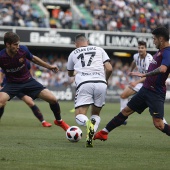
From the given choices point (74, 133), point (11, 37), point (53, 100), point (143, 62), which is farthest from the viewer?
point (143, 62)

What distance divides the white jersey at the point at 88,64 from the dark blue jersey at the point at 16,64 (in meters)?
1.46

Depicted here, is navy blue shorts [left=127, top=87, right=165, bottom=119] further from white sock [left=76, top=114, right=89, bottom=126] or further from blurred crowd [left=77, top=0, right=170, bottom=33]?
→ blurred crowd [left=77, top=0, right=170, bottom=33]

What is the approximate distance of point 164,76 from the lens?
10508 millimetres

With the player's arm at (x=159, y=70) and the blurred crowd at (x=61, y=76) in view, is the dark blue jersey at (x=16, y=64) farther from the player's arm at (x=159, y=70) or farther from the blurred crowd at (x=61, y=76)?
the blurred crowd at (x=61, y=76)

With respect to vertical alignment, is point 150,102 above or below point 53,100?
above

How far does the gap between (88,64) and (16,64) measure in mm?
1983

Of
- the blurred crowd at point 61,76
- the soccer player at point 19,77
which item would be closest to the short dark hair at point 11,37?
the soccer player at point 19,77

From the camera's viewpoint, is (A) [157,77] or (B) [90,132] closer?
(B) [90,132]

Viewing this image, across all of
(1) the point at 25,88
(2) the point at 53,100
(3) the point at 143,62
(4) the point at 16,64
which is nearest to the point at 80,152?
(2) the point at 53,100

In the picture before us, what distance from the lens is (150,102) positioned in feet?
34.5

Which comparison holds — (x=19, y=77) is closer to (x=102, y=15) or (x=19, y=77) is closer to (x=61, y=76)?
(x=61, y=76)

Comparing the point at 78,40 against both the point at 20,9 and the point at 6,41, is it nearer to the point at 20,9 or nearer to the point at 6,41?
the point at 6,41

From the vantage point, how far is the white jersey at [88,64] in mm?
11141

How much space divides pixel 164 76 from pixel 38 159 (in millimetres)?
3172
